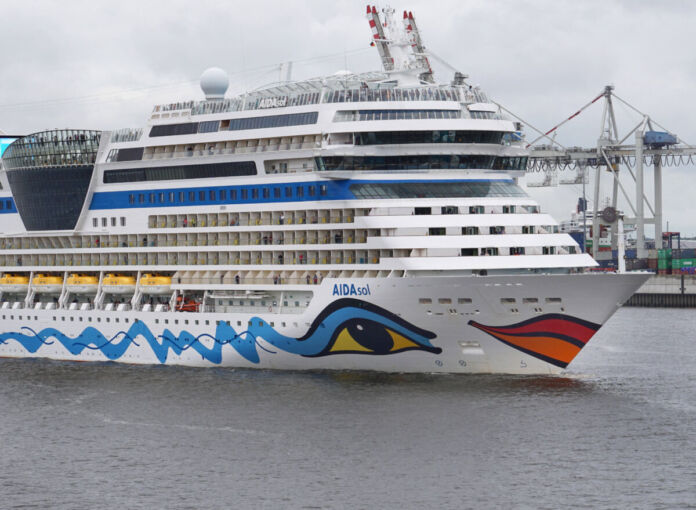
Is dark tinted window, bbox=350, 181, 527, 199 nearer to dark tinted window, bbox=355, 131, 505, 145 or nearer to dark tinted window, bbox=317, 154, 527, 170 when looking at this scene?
dark tinted window, bbox=317, 154, 527, 170

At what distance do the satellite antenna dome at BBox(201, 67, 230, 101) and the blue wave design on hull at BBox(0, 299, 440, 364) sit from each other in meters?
10.6

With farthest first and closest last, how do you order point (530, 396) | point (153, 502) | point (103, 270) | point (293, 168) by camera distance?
point (103, 270)
point (293, 168)
point (530, 396)
point (153, 502)

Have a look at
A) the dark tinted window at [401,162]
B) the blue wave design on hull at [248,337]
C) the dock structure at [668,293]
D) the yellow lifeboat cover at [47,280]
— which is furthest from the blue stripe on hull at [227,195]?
the dock structure at [668,293]

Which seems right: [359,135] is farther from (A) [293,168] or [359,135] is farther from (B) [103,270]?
(B) [103,270]

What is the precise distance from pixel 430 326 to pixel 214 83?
16.7m

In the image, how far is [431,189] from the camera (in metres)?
40.0

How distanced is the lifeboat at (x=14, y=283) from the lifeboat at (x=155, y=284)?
784 centimetres

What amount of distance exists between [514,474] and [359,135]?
54.4 feet

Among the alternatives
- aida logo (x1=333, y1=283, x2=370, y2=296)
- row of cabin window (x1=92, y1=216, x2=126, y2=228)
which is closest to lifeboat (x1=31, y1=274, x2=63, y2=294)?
row of cabin window (x1=92, y1=216, x2=126, y2=228)

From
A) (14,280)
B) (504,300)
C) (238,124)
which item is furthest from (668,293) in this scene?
(504,300)

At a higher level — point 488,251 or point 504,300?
point 488,251

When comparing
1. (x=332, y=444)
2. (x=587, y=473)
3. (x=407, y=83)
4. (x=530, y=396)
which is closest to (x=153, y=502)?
(x=332, y=444)

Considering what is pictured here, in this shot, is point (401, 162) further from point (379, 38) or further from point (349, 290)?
point (379, 38)

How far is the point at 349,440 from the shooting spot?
3128 cm
